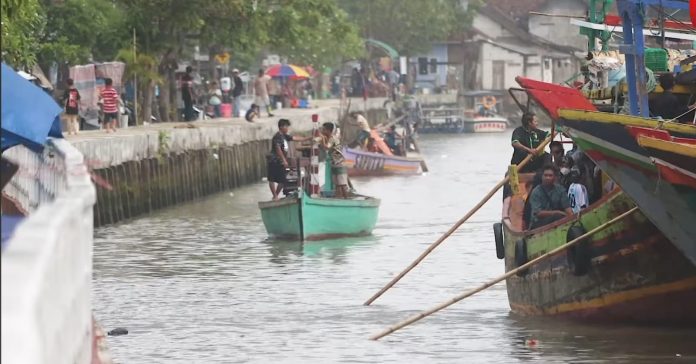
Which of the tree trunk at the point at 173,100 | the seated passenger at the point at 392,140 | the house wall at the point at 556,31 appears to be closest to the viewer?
the tree trunk at the point at 173,100

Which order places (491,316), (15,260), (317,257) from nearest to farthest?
1. (15,260)
2. (491,316)
3. (317,257)

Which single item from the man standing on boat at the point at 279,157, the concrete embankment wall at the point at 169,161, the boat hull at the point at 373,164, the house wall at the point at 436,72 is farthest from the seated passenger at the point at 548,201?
the house wall at the point at 436,72

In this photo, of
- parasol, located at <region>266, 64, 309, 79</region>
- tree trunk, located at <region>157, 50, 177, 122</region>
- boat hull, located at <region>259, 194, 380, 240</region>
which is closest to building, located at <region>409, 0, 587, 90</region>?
parasol, located at <region>266, 64, 309, 79</region>

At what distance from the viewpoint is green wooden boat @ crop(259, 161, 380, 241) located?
25.7m

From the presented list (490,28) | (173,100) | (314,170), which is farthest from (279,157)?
(490,28)

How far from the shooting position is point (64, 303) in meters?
7.32

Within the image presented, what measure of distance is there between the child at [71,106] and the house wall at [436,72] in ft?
185

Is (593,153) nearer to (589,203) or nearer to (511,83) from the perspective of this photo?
(589,203)

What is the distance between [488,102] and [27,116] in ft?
228

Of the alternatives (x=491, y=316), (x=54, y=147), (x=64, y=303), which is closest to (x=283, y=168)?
(x=491, y=316)

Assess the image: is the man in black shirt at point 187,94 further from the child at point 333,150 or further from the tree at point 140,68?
the child at point 333,150

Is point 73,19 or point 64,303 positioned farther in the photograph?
point 73,19

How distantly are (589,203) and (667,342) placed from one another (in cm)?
208

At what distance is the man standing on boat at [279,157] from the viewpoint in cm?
2592
